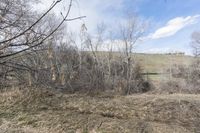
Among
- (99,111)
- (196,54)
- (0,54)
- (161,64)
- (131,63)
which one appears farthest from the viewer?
(161,64)

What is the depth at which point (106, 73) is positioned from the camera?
34438 millimetres

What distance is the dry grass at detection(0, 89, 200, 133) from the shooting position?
19.6 ft

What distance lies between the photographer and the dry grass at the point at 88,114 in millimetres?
5980

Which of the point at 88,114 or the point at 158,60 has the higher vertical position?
the point at 158,60

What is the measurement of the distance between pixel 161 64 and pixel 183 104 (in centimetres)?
5400

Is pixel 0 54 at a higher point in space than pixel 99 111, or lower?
higher

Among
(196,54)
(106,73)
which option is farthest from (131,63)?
(196,54)

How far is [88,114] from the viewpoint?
6.63m

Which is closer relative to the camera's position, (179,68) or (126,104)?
(126,104)

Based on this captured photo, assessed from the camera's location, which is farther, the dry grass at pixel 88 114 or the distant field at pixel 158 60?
the distant field at pixel 158 60

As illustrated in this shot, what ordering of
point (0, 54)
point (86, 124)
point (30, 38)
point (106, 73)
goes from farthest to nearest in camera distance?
point (106, 73) < point (86, 124) < point (30, 38) < point (0, 54)

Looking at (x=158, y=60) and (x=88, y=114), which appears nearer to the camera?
(x=88, y=114)

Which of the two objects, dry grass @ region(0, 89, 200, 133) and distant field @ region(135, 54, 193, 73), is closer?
dry grass @ region(0, 89, 200, 133)

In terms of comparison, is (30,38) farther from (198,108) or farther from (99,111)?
(198,108)
